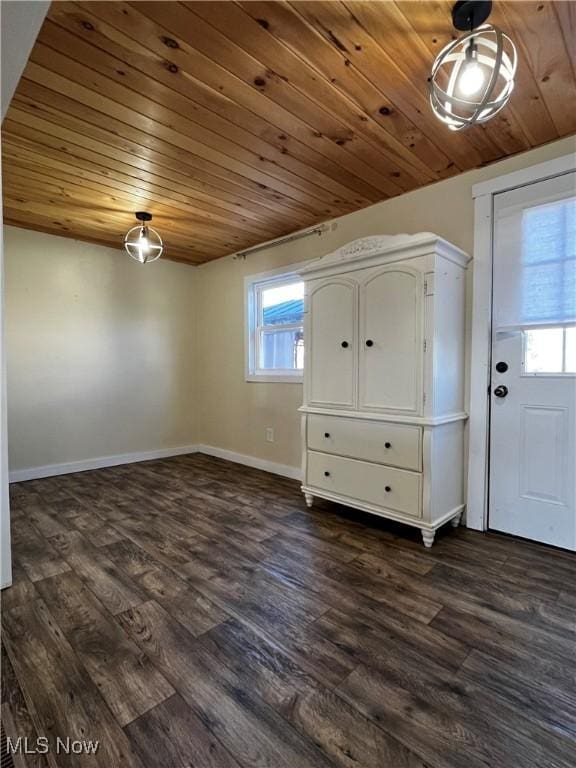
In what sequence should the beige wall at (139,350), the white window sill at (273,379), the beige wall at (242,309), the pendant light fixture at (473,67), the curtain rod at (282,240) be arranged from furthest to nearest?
1. the white window sill at (273,379)
2. the beige wall at (139,350)
3. the curtain rod at (282,240)
4. the beige wall at (242,309)
5. the pendant light fixture at (473,67)

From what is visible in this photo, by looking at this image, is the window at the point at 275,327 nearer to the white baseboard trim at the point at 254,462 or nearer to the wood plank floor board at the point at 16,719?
the white baseboard trim at the point at 254,462

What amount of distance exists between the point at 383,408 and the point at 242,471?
1.93 meters

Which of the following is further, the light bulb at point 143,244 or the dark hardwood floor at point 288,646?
the light bulb at point 143,244

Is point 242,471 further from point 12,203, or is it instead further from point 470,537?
point 12,203

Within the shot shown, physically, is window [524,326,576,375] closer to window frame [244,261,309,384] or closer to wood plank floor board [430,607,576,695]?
wood plank floor board [430,607,576,695]

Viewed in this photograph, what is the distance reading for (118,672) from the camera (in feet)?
4.09

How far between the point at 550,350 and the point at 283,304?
2300mm

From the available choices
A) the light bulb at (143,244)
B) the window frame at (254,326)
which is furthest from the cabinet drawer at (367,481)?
the light bulb at (143,244)

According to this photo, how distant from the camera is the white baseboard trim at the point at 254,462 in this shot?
11.4 feet

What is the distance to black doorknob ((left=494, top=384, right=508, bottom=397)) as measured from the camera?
2.23 meters

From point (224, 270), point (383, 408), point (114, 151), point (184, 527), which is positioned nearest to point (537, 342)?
point (383, 408)

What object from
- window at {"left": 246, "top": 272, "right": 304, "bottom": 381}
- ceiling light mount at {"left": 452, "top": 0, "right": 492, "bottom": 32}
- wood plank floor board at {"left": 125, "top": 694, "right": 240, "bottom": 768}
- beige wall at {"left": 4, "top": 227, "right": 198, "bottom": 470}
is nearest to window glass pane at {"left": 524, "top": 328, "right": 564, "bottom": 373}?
ceiling light mount at {"left": 452, "top": 0, "right": 492, "bottom": 32}

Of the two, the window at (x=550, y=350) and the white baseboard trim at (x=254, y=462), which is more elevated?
the window at (x=550, y=350)

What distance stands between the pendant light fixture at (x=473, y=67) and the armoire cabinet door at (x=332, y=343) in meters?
1.18
